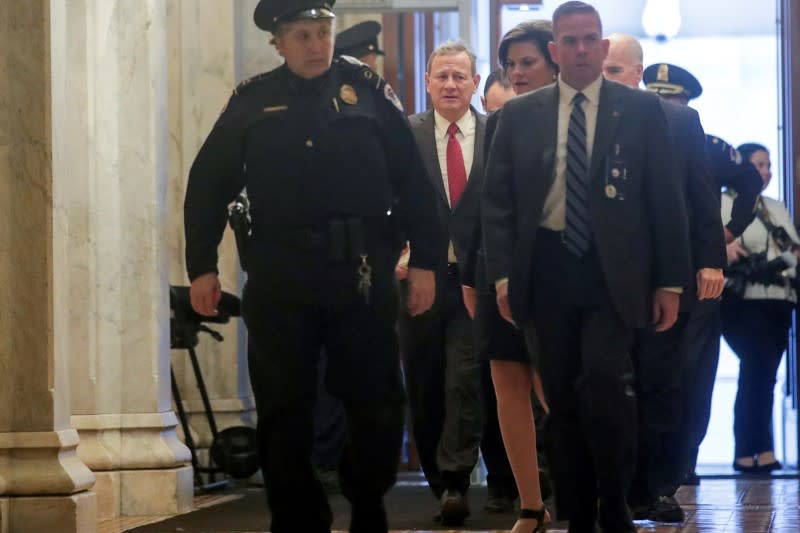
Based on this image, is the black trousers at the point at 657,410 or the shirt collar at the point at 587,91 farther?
the black trousers at the point at 657,410

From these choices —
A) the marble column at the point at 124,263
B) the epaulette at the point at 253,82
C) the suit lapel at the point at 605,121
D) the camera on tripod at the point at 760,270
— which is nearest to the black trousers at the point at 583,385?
the suit lapel at the point at 605,121

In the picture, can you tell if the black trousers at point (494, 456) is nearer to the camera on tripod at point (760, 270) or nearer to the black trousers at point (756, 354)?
the camera on tripod at point (760, 270)

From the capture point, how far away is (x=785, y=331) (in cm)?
973

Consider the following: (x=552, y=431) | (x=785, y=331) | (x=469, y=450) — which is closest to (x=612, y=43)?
(x=469, y=450)

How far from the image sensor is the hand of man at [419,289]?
4.78 metres

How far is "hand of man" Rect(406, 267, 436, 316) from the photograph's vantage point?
4781mm

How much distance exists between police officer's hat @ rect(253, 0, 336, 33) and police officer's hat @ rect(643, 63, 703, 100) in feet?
8.77

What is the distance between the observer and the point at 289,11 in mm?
4617

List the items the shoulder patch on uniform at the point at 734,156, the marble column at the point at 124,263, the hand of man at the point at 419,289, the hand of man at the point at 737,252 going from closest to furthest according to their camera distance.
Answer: the hand of man at the point at 419,289, the marble column at the point at 124,263, the shoulder patch on uniform at the point at 734,156, the hand of man at the point at 737,252

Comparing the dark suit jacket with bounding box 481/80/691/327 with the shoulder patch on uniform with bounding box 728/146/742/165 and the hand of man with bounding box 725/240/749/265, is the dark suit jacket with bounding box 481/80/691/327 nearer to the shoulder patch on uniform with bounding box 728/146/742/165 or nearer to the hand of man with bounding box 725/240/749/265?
the shoulder patch on uniform with bounding box 728/146/742/165

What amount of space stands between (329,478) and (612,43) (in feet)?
8.76

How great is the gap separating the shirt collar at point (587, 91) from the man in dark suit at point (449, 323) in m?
1.35

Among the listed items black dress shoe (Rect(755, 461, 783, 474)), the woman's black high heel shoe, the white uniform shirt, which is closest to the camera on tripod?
the white uniform shirt

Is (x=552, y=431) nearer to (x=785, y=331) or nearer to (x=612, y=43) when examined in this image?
(x=612, y=43)
